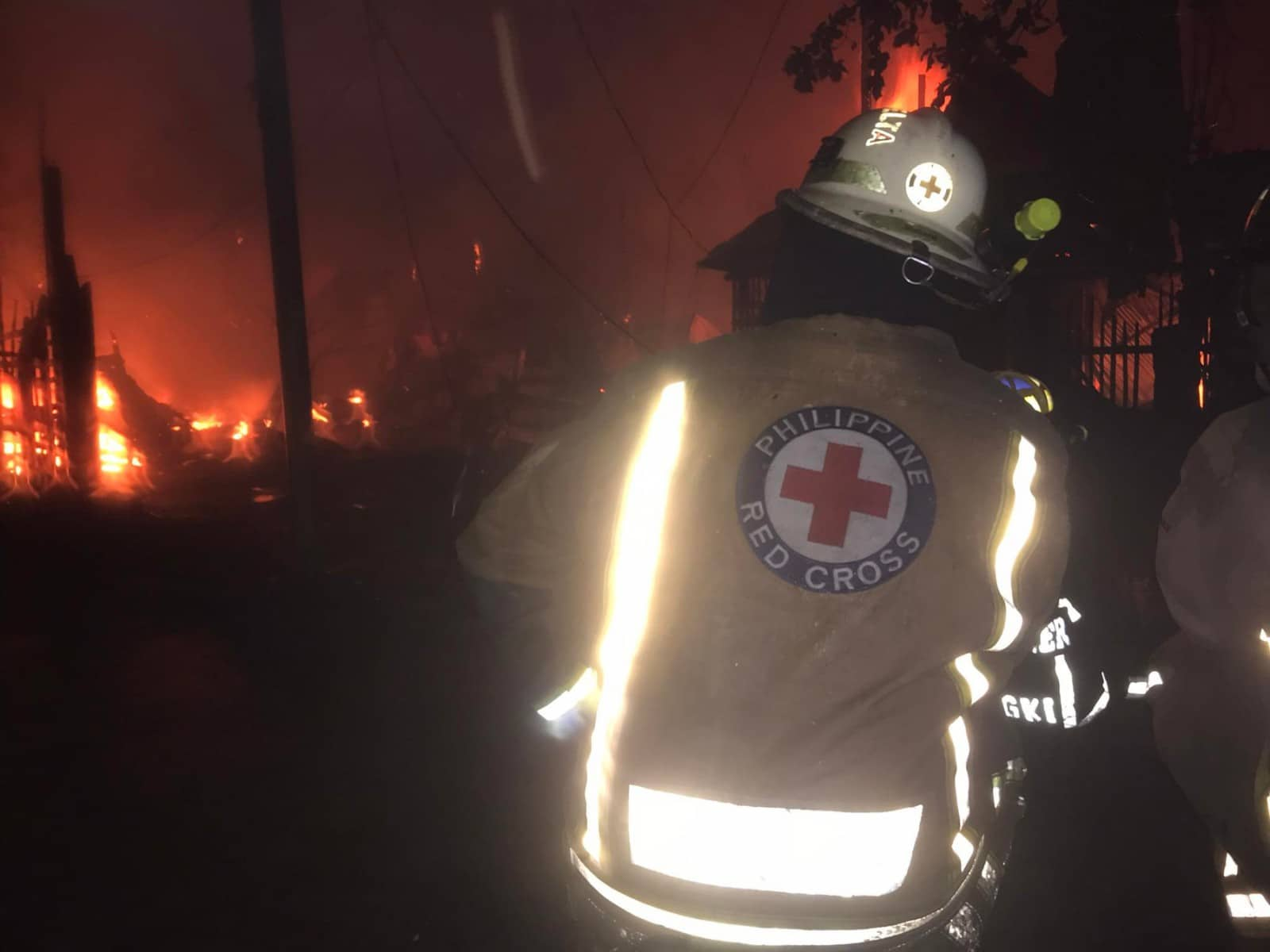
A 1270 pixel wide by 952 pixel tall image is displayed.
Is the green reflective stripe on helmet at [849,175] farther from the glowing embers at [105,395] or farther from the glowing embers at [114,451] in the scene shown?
the glowing embers at [105,395]

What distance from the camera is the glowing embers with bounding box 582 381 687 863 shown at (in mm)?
1734

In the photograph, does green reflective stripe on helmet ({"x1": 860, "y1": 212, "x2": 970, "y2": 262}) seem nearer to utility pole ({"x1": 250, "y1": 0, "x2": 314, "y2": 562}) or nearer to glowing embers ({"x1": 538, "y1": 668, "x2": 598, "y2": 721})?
glowing embers ({"x1": 538, "y1": 668, "x2": 598, "y2": 721})

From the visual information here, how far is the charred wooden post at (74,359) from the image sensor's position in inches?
607

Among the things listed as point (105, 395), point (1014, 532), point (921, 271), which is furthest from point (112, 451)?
point (1014, 532)

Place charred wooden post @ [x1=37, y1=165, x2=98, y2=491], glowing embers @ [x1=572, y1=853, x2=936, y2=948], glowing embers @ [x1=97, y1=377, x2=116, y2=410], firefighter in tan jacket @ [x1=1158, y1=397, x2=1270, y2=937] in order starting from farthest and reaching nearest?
glowing embers @ [x1=97, y1=377, x2=116, y2=410], charred wooden post @ [x1=37, y1=165, x2=98, y2=491], firefighter in tan jacket @ [x1=1158, y1=397, x2=1270, y2=937], glowing embers @ [x1=572, y1=853, x2=936, y2=948]

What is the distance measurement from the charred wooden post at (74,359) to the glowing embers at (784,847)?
16.8 m

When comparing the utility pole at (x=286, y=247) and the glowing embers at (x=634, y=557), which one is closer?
the glowing embers at (x=634, y=557)

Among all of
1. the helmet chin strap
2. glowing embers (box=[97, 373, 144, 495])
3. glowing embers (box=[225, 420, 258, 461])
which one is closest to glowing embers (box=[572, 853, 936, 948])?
the helmet chin strap

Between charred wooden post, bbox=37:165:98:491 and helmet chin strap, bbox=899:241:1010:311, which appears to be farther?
charred wooden post, bbox=37:165:98:491

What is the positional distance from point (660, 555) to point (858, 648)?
389 millimetres

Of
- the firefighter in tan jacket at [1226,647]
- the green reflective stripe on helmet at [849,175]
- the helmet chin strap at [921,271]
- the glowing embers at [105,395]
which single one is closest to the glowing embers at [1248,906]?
the firefighter in tan jacket at [1226,647]

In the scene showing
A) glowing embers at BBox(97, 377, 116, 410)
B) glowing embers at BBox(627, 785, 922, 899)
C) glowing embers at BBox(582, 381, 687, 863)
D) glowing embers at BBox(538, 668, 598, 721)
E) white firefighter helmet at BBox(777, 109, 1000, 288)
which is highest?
glowing embers at BBox(97, 377, 116, 410)

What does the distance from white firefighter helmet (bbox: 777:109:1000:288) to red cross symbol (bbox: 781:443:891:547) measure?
66cm

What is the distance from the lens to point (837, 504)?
67.0 inches
